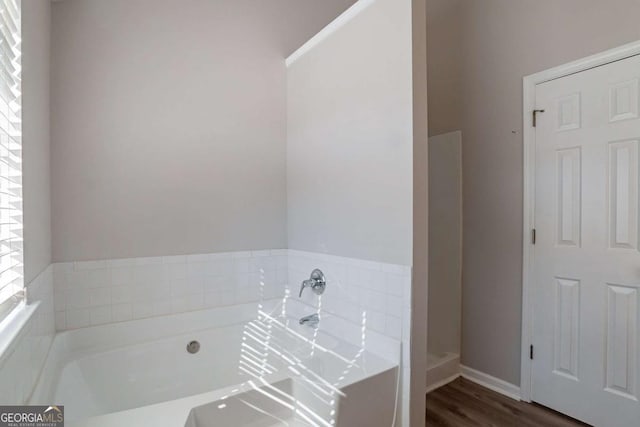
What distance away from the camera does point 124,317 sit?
1970mm

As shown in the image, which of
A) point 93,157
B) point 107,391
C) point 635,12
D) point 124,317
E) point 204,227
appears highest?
point 635,12

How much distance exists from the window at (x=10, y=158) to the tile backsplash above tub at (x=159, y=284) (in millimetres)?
732

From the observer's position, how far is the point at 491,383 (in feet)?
8.14

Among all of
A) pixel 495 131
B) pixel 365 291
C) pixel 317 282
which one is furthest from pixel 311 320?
pixel 495 131

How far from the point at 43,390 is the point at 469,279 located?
9.05ft

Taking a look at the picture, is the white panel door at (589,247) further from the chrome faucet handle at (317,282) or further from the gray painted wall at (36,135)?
the gray painted wall at (36,135)

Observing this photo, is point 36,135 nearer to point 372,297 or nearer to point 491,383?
point 372,297

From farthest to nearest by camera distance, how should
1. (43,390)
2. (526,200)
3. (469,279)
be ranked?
(469,279) < (526,200) < (43,390)

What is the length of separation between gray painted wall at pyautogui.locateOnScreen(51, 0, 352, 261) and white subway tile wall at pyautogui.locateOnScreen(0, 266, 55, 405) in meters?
0.36

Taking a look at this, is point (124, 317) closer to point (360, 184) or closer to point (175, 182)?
point (175, 182)

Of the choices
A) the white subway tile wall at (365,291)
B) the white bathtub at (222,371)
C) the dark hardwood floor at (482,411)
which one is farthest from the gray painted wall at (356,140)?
the dark hardwood floor at (482,411)

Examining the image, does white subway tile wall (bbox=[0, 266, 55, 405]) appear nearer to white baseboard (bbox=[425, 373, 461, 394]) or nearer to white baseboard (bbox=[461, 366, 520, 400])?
white baseboard (bbox=[425, 373, 461, 394])

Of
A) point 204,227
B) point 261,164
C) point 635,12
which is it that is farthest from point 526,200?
point 204,227

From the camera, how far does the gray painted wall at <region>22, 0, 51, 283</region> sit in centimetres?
126
